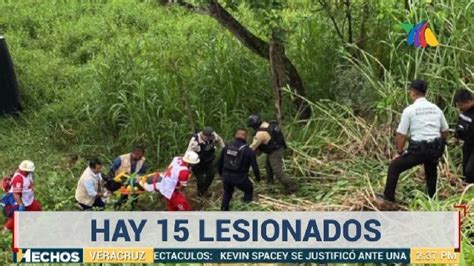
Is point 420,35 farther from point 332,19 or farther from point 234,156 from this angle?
point 234,156

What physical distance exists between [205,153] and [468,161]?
2.69 metres

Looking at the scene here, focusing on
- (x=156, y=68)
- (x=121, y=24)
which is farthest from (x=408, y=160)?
(x=121, y=24)

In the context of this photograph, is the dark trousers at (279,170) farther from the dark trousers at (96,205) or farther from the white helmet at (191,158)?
Result: the dark trousers at (96,205)

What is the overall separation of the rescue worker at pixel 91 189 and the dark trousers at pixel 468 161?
3.54m

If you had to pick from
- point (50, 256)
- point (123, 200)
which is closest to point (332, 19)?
point (123, 200)

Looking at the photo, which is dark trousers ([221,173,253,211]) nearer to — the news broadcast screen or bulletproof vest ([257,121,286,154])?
the news broadcast screen

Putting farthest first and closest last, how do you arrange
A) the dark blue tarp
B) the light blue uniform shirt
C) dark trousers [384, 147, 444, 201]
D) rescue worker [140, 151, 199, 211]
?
the dark blue tarp, rescue worker [140, 151, 199, 211], dark trousers [384, 147, 444, 201], the light blue uniform shirt

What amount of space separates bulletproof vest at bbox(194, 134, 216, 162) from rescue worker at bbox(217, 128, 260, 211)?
19.5 inches

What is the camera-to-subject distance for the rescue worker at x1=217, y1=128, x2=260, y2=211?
8.02 meters

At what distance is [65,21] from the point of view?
14727mm

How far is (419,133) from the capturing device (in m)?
7.17

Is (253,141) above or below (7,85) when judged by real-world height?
below

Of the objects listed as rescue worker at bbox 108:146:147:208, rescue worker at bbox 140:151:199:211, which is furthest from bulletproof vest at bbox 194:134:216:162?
rescue worker at bbox 108:146:147:208

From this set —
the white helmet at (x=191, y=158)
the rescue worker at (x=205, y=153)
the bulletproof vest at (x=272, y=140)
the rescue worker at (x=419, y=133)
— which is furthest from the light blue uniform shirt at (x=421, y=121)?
the rescue worker at (x=205, y=153)
